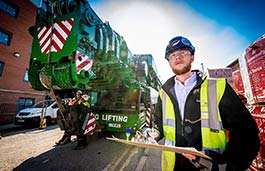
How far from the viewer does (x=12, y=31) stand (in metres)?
10.9

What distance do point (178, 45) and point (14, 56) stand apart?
13872mm

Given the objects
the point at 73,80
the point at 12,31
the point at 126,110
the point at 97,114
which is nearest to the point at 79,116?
the point at 97,114

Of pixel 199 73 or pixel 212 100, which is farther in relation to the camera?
pixel 199 73

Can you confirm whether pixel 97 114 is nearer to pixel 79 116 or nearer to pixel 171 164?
pixel 79 116

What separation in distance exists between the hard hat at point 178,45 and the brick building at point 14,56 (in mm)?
12743

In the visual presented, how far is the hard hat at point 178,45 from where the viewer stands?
1.55 meters

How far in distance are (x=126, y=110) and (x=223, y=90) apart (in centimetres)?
432

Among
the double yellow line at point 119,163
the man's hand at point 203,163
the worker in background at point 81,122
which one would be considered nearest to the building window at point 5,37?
the worker in background at point 81,122

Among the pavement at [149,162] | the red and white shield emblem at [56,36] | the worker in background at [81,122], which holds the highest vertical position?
the red and white shield emblem at [56,36]

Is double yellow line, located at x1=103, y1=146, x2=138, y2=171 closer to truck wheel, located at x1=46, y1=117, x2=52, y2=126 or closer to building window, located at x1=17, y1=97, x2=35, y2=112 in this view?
truck wheel, located at x1=46, y1=117, x2=52, y2=126

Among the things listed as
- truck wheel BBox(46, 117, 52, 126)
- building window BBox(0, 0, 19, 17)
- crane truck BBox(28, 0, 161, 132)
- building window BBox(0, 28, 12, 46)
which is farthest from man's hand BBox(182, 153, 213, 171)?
building window BBox(0, 0, 19, 17)

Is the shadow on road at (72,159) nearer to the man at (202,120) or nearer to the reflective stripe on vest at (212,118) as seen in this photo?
the man at (202,120)

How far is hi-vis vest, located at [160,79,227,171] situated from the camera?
1183 millimetres

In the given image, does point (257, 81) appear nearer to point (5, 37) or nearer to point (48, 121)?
point (48, 121)
